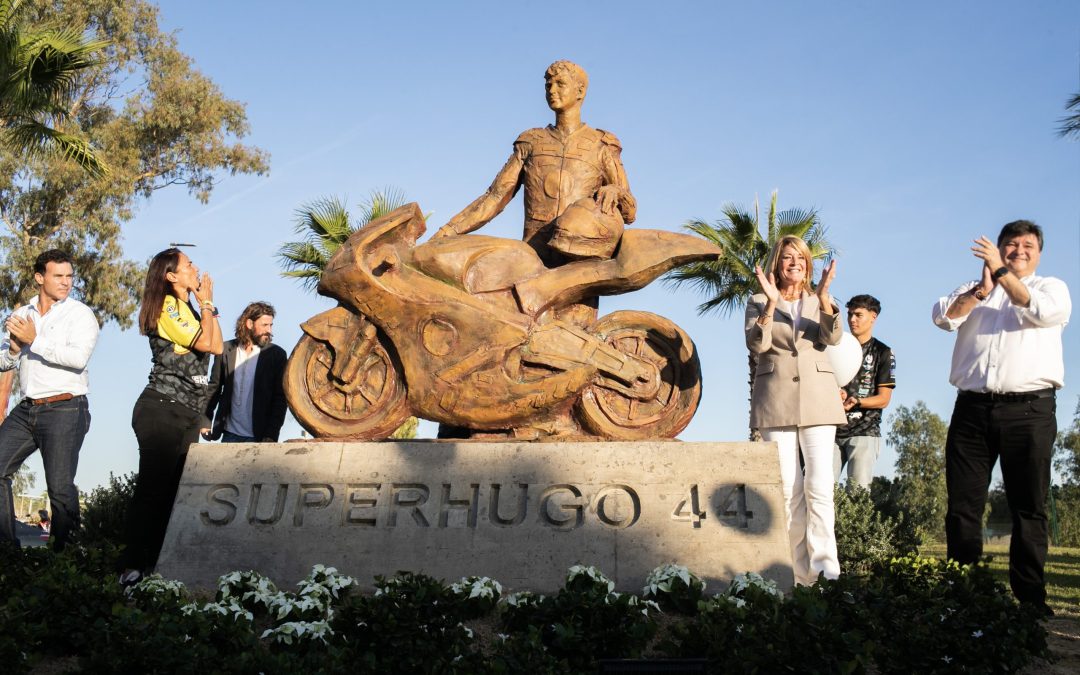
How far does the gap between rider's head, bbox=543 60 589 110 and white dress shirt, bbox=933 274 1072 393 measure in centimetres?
325

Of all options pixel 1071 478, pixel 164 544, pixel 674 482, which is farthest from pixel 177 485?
pixel 1071 478

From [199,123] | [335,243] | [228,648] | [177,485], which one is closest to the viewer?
[228,648]

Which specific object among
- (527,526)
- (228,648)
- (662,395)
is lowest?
(228,648)

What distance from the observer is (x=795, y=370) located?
20.1ft

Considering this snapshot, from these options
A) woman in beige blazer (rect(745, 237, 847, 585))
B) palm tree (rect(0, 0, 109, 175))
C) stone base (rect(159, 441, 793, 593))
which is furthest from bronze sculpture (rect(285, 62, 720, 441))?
palm tree (rect(0, 0, 109, 175))

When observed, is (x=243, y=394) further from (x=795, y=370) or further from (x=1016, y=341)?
(x=1016, y=341)

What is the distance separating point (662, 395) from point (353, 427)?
81.1 inches

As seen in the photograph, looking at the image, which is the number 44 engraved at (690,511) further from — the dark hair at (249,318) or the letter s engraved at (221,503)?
the dark hair at (249,318)

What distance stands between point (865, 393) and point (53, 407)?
18.7ft

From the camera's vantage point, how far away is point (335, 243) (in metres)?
16.0

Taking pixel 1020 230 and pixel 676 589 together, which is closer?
pixel 676 589

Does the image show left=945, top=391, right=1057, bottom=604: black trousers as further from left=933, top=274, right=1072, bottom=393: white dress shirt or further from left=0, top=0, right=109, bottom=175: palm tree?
left=0, top=0, right=109, bottom=175: palm tree

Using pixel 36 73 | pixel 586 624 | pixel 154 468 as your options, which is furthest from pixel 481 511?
pixel 36 73

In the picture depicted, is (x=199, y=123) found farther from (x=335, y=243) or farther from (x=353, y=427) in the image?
(x=353, y=427)
